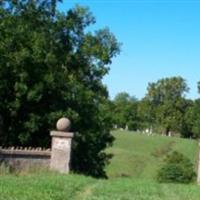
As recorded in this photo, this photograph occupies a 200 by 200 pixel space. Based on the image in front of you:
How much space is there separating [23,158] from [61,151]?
1409 millimetres

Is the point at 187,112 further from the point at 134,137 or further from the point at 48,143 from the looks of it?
the point at 48,143

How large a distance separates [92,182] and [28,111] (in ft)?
42.7

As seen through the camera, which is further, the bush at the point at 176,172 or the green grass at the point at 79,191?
the bush at the point at 176,172

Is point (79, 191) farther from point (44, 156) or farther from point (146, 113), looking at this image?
point (146, 113)

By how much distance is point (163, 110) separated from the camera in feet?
400

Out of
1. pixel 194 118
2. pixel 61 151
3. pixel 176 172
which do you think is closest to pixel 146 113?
pixel 194 118

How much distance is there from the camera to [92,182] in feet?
67.9

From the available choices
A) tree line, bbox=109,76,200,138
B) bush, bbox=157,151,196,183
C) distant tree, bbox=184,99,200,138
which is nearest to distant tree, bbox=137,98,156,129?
tree line, bbox=109,76,200,138

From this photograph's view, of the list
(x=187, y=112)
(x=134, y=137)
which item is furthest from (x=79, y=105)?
(x=187, y=112)

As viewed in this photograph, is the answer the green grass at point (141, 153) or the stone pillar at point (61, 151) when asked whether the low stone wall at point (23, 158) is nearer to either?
the stone pillar at point (61, 151)

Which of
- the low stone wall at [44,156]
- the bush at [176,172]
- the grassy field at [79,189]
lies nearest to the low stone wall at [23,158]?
the low stone wall at [44,156]

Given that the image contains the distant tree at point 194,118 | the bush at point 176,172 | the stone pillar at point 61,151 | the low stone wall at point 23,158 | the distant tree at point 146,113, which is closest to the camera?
the low stone wall at point 23,158

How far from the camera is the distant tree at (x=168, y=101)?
12025cm

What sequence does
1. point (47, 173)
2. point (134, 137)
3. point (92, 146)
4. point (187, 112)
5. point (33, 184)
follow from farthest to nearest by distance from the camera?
point (187, 112) < point (134, 137) < point (92, 146) < point (47, 173) < point (33, 184)
